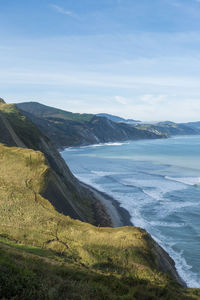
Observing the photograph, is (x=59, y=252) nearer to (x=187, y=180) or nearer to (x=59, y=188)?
(x=59, y=188)

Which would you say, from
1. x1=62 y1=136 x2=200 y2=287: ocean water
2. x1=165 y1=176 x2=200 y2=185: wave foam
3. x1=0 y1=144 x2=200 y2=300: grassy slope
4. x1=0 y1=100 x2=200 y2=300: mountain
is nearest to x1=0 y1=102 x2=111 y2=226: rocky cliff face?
x1=0 y1=100 x2=200 y2=300: mountain

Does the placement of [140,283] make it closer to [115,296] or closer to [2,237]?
[115,296]

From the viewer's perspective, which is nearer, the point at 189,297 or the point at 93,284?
the point at 93,284

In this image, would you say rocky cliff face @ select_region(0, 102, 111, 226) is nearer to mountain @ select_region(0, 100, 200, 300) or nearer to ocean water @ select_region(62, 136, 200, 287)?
mountain @ select_region(0, 100, 200, 300)

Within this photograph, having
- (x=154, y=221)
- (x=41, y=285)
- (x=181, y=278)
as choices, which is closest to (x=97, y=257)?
(x=41, y=285)

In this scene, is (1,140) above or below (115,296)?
above

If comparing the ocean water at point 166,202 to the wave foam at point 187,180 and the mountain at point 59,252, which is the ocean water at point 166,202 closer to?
the wave foam at point 187,180

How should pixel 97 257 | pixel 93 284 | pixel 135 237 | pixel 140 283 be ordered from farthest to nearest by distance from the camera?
pixel 135 237 < pixel 97 257 < pixel 140 283 < pixel 93 284

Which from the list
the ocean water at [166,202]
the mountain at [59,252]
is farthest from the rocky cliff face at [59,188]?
the ocean water at [166,202]
